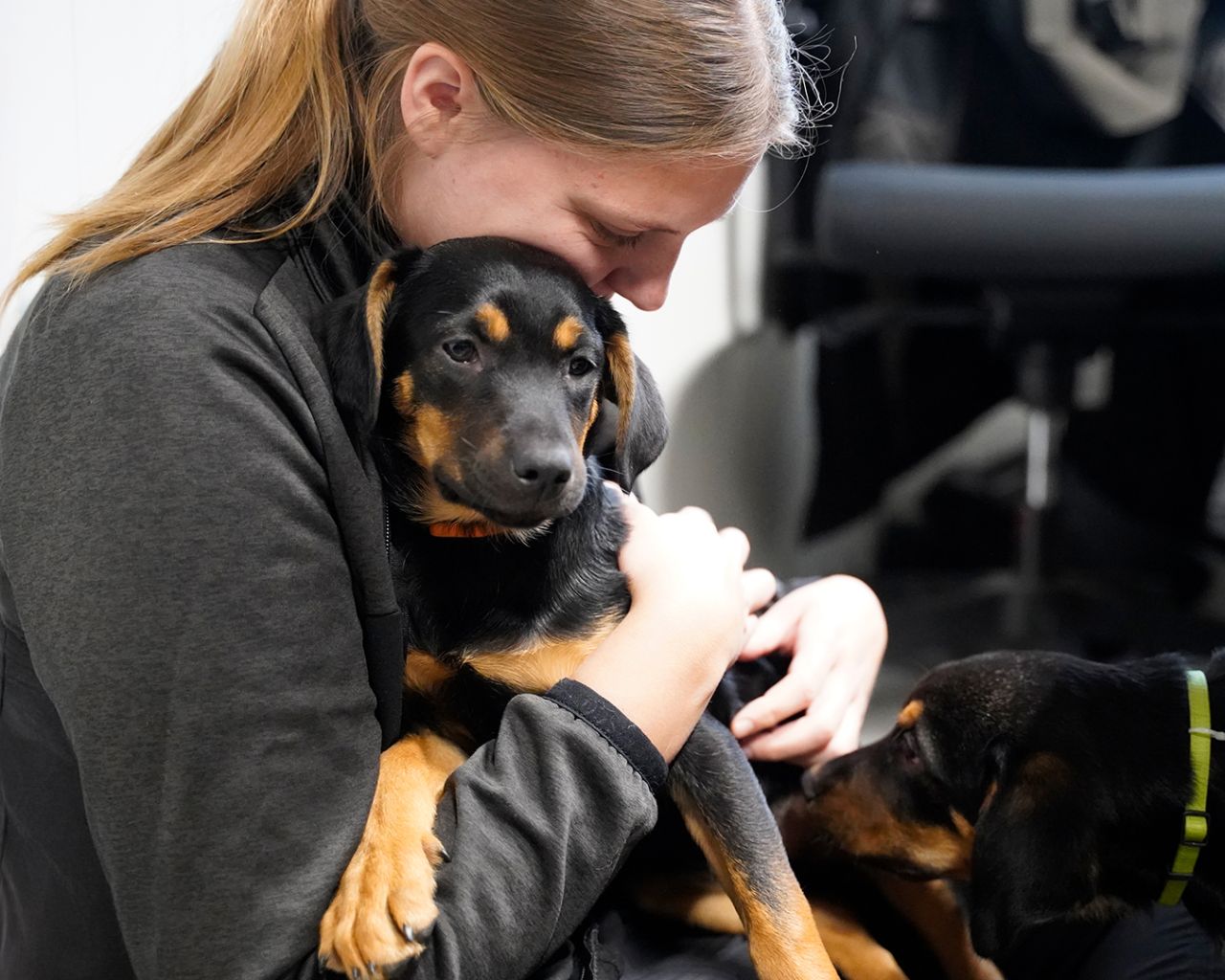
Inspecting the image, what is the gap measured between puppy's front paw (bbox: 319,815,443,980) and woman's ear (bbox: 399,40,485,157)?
25.9 inches

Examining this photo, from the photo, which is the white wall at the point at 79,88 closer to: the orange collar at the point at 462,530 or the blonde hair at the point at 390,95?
the blonde hair at the point at 390,95

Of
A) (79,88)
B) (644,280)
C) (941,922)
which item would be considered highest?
(79,88)

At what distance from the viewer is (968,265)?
8.21 ft

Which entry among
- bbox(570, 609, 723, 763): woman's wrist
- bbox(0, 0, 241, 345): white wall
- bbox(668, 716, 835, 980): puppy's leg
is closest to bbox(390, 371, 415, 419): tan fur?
bbox(570, 609, 723, 763): woman's wrist

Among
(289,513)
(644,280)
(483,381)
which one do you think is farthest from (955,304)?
(289,513)

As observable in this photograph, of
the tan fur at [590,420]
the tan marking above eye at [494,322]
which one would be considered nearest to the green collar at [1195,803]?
the tan fur at [590,420]

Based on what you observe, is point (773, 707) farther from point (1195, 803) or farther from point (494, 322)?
point (494, 322)

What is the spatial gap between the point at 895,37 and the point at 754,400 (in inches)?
36.5

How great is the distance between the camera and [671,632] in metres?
1.20

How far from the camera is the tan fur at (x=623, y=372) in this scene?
4.55 feet

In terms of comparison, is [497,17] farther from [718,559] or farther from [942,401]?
[942,401]

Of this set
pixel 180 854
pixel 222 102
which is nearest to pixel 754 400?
pixel 222 102

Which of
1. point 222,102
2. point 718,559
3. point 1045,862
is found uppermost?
point 222,102

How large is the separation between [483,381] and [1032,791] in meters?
0.71
